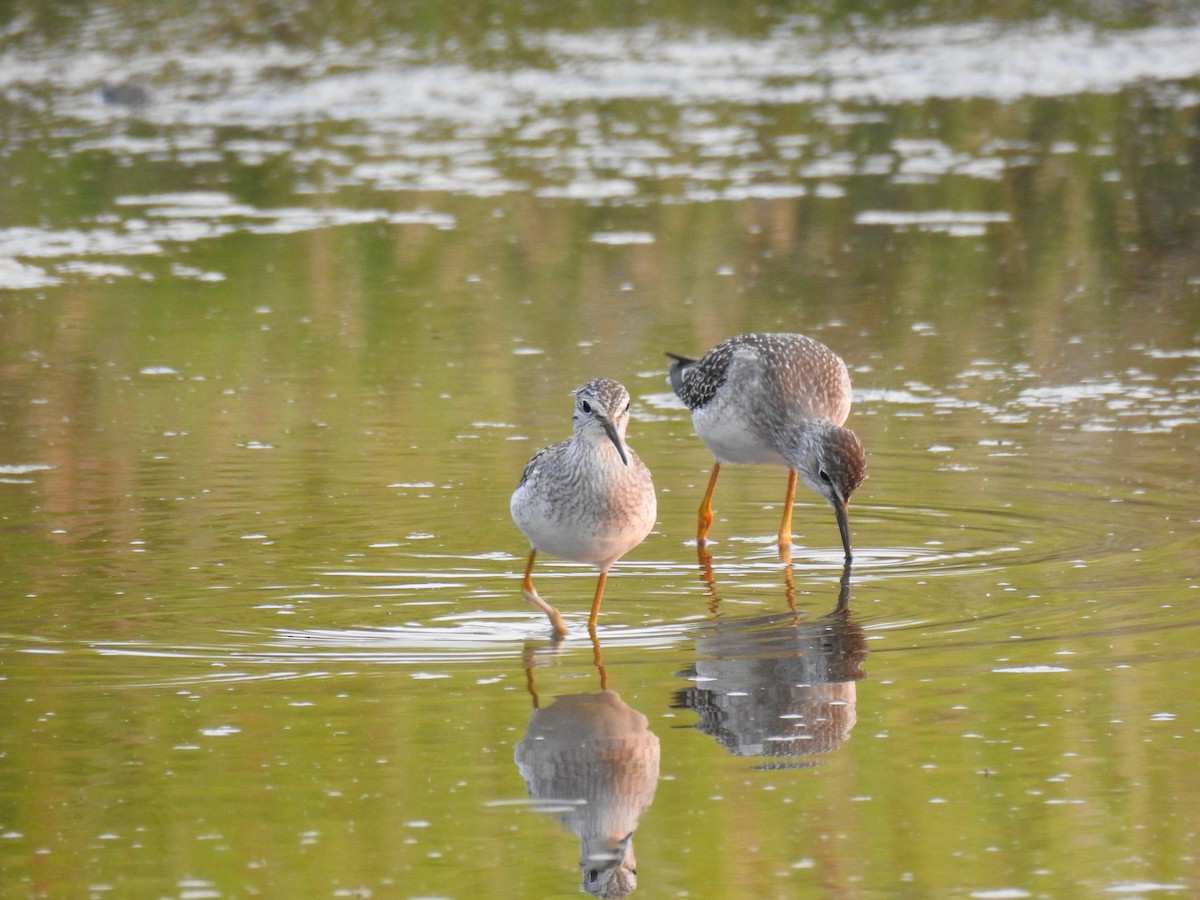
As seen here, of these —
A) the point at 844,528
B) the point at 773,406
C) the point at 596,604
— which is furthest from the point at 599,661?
the point at 773,406

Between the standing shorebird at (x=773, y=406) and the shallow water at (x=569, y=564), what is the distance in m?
0.34

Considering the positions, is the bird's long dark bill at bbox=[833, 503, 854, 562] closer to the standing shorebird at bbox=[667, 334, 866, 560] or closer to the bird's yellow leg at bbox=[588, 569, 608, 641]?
the standing shorebird at bbox=[667, 334, 866, 560]

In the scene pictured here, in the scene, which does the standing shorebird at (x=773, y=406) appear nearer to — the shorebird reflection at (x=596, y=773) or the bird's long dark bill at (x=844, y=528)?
the bird's long dark bill at (x=844, y=528)

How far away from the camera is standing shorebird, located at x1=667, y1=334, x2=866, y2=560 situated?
899 cm

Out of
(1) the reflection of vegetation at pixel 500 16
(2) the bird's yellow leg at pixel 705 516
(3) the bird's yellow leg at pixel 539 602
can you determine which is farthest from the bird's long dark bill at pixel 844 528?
(1) the reflection of vegetation at pixel 500 16

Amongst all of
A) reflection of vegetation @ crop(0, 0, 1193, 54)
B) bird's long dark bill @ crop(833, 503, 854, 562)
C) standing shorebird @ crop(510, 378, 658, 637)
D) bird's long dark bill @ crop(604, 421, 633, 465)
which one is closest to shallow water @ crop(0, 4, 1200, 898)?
bird's long dark bill @ crop(833, 503, 854, 562)

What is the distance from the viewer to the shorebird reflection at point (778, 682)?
6387 mm

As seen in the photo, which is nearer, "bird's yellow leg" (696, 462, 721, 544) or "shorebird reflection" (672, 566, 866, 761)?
"shorebird reflection" (672, 566, 866, 761)

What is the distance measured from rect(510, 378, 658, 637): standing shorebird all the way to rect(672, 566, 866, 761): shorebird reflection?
50cm

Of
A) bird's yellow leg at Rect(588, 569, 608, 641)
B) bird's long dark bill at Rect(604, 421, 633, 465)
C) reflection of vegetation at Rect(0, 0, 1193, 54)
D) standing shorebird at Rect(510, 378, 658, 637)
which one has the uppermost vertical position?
bird's long dark bill at Rect(604, 421, 633, 465)

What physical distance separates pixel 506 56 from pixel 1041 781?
22.2 meters

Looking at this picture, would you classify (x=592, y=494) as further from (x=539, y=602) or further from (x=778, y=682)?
(x=778, y=682)

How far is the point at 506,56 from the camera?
89.2 feet

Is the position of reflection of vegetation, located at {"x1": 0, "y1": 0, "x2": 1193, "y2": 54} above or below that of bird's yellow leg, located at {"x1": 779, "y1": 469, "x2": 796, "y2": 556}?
below
